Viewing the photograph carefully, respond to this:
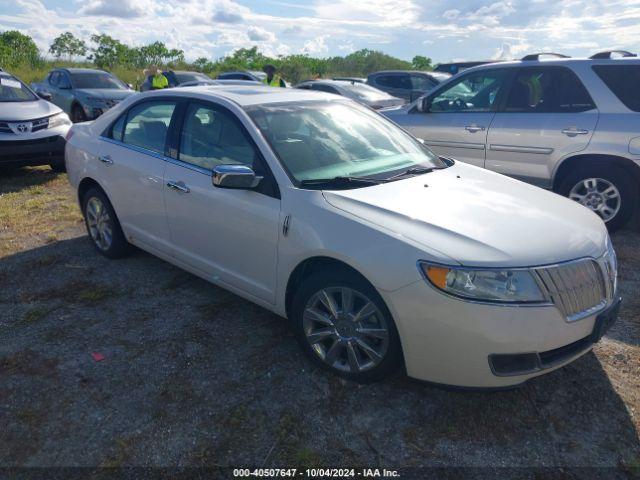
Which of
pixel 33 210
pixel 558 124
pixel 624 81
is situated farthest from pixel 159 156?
pixel 624 81

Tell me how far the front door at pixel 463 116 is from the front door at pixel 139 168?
11.8 ft

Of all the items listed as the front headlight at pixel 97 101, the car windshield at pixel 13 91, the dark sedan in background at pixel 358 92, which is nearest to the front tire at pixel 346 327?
the car windshield at pixel 13 91

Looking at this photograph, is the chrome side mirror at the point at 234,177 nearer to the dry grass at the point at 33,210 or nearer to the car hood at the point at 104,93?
the dry grass at the point at 33,210

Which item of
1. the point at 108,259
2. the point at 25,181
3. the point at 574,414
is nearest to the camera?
the point at 574,414

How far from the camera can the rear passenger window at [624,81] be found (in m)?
5.14

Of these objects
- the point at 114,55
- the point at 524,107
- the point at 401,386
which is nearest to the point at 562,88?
the point at 524,107

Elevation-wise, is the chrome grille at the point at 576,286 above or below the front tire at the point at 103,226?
above

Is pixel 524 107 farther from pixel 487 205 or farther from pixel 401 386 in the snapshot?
pixel 401 386

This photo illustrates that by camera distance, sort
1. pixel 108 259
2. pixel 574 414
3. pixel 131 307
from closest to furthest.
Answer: pixel 574 414 < pixel 131 307 < pixel 108 259

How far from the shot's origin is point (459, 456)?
249cm

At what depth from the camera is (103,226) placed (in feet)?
15.8

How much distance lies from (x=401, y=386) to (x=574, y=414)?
940 millimetres

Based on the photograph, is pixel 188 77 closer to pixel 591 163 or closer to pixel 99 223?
pixel 99 223

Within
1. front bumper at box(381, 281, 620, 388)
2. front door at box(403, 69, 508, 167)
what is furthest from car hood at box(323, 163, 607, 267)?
front door at box(403, 69, 508, 167)
